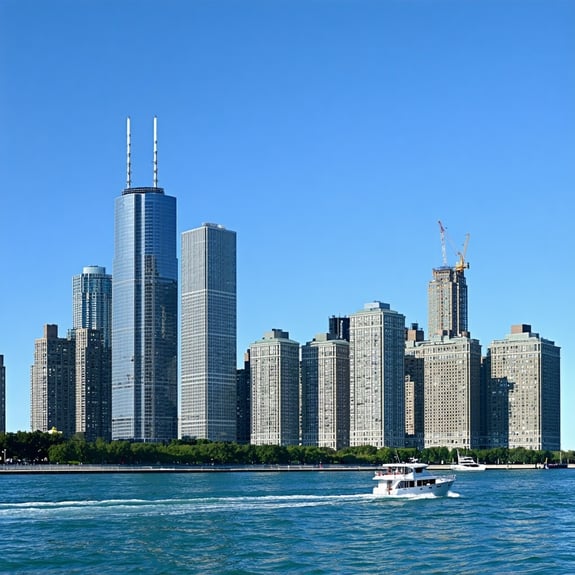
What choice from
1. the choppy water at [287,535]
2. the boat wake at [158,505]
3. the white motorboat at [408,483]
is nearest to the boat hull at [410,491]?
the white motorboat at [408,483]

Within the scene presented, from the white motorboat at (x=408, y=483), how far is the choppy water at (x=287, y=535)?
1.73 metres

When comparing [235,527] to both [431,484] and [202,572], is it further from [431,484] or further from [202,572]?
[431,484]

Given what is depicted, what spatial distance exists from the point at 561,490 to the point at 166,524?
90408mm

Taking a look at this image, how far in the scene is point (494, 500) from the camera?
144 metres

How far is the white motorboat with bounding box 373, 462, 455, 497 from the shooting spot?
137 meters

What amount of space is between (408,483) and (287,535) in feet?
145

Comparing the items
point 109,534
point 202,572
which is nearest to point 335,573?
point 202,572

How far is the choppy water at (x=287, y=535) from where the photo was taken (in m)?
79.2

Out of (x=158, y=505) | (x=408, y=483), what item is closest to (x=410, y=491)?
(x=408, y=483)

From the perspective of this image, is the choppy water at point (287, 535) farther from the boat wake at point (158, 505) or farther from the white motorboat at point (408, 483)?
the white motorboat at point (408, 483)

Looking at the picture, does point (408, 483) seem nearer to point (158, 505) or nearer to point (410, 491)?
point (410, 491)

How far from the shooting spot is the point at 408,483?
137 m

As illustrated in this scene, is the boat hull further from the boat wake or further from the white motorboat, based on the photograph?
the boat wake

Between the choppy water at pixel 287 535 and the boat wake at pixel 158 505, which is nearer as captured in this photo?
the choppy water at pixel 287 535
